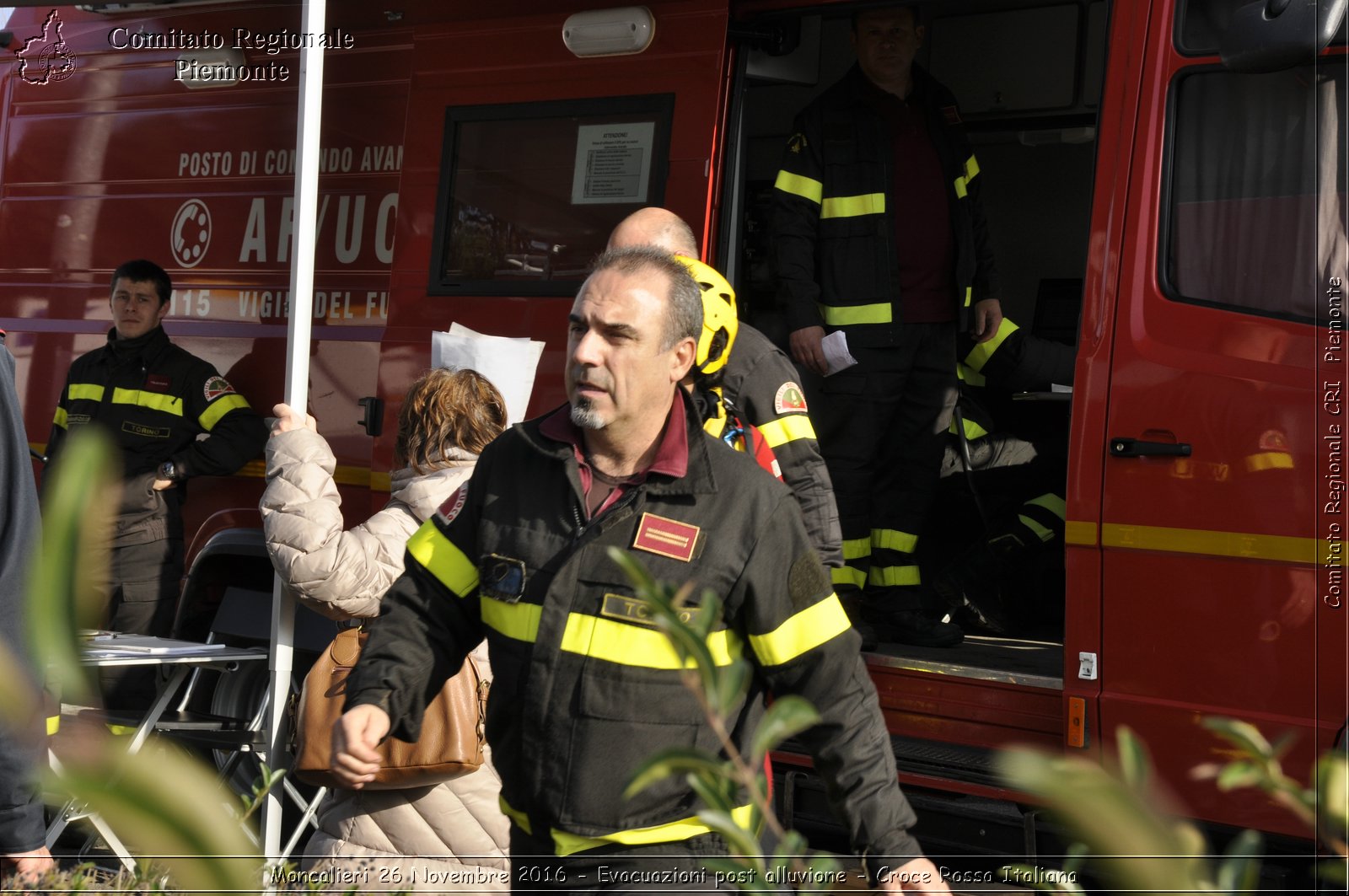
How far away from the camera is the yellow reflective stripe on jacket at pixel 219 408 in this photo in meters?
4.83

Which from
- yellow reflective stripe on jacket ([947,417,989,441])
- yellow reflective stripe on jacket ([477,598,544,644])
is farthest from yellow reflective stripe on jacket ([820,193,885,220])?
yellow reflective stripe on jacket ([477,598,544,644])

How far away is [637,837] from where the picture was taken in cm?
196

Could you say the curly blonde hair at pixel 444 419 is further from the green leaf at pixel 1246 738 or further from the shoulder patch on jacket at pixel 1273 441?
the green leaf at pixel 1246 738

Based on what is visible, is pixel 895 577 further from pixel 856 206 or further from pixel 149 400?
pixel 149 400

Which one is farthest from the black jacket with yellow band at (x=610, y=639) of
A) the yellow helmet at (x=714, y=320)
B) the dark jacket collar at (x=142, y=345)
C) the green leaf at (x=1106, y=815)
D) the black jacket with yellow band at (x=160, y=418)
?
the dark jacket collar at (x=142, y=345)

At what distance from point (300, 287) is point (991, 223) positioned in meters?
3.22

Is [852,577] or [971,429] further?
[971,429]

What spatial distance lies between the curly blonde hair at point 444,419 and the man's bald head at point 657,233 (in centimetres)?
53

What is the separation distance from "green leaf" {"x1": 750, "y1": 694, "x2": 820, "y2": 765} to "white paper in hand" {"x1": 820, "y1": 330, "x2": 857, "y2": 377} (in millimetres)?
3137

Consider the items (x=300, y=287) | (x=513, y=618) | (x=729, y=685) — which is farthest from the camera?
(x=300, y=287)

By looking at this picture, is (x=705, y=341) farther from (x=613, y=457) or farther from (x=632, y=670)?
(x=632, y=670)

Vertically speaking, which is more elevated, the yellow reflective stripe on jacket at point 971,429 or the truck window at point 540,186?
the truck window at point 540,186

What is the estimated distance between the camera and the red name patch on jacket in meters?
2.02

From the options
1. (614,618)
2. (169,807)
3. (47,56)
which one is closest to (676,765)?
(169,807)
